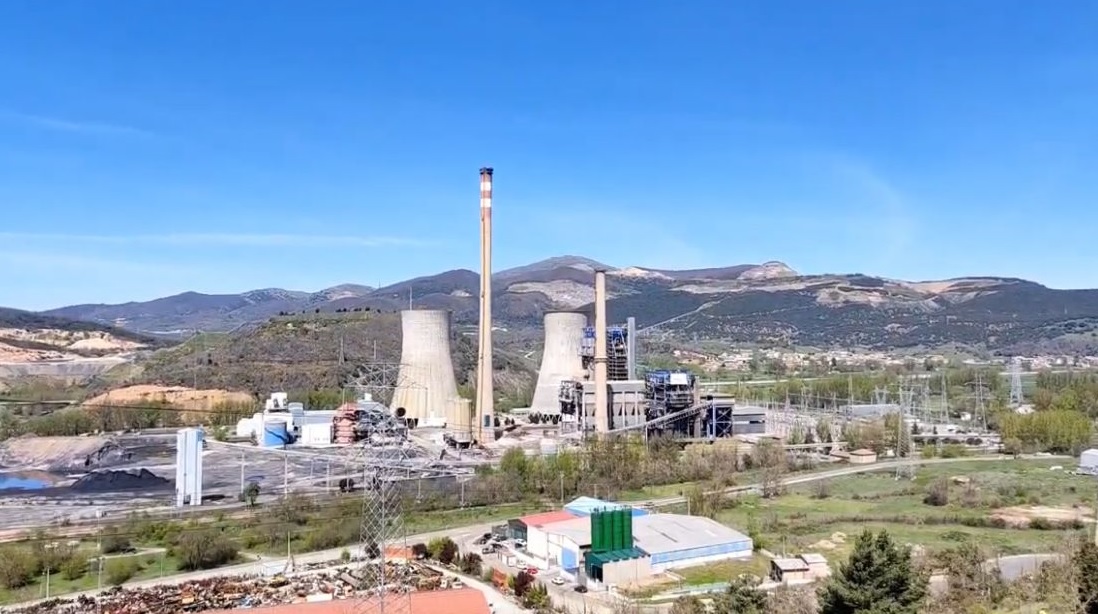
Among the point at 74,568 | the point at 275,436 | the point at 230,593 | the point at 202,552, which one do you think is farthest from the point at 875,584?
the point at 275,436

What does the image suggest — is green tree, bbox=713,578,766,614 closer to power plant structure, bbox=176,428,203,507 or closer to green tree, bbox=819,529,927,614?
green tree, bbox=819,529,927,614

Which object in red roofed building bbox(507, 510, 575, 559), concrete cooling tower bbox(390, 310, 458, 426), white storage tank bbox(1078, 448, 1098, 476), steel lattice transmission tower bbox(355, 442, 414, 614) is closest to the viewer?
steel lattice transmission tower bbox(355, 442, 414, 614)

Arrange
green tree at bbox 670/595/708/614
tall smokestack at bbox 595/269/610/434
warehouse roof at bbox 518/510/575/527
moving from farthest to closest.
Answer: tall smokestack at bbox 595/269/610/434 → warehouse roof at bbox 518/510/575/527 → green tree at bbox 670/595/708/614

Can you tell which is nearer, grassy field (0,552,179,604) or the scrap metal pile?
the scrap metal pile

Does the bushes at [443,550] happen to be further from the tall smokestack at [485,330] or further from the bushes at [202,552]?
the tall smokestack at [485,330]

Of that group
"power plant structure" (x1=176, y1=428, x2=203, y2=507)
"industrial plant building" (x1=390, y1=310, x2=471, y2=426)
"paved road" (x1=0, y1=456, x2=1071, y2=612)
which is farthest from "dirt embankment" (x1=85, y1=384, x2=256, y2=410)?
"paved road" (x1=0, y1=456, x2=1071, y2=612)

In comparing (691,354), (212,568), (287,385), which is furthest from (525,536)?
(691,354)
